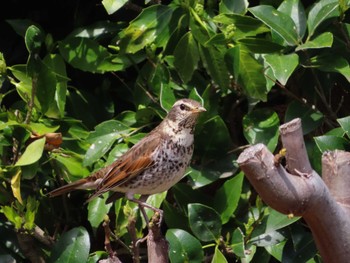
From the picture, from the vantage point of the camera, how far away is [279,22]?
3.60 metres

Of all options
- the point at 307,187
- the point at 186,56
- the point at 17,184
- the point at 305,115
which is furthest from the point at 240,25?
the point at 307,187

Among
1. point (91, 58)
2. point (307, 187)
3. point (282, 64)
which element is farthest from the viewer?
point (91, 58)

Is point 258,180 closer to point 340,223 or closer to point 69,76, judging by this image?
point 340,223

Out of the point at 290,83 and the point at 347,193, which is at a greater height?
the point at 347,193

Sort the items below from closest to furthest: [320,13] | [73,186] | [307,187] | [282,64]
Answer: [307,187], [282,64], [320,13], [73,186]

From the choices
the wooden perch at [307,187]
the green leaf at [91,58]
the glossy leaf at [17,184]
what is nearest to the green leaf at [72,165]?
the glossy leaf at [17,184]

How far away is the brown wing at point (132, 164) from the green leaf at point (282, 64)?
0.50 metres

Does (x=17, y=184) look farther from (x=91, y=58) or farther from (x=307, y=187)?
(x=307, y=187)

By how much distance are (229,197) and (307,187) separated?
4.03 feet

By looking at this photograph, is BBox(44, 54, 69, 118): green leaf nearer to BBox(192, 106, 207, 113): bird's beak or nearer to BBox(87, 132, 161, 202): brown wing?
BBox(87, 132, 161, 202): brown wing

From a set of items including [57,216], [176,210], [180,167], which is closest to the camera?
[180,167]

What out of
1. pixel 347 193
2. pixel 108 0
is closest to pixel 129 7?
pixel 108 0

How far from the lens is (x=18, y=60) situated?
13.9ft

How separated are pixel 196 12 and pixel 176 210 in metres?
0.77
